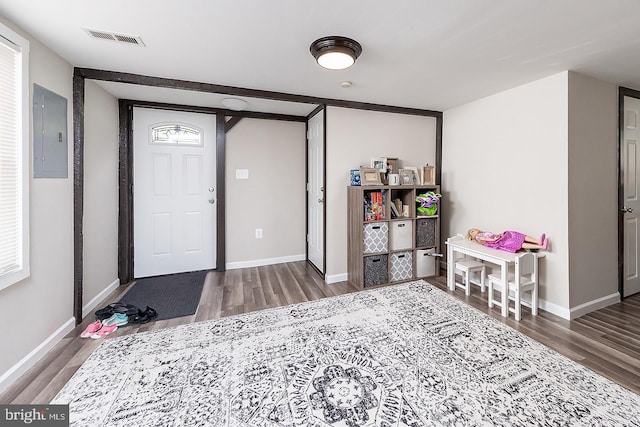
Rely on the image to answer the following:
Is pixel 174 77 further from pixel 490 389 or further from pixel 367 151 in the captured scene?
pixel 490 389

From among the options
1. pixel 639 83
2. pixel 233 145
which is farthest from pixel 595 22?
pixel 233 145

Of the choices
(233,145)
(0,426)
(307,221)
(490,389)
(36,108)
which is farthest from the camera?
(307,221)

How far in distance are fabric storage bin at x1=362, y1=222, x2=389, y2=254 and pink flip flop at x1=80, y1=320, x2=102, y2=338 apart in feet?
8.65

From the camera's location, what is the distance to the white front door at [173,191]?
3.52 metres

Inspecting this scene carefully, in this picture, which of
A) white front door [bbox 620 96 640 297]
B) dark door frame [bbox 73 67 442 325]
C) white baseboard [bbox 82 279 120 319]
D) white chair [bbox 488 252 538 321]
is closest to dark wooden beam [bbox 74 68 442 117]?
dark door frame [bbox 73 67 442 325]

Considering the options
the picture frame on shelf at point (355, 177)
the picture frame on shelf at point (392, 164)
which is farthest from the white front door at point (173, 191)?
the picture frame on shelf at point (392, 164)

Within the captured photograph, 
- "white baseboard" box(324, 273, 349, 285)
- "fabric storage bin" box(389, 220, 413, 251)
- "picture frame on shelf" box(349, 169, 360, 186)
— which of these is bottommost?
"white baseboard" box(324, 273, 349, 285)

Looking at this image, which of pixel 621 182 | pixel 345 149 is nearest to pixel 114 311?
pixel 345 149

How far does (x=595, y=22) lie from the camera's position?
5.73 feet

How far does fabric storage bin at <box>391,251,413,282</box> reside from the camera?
136 inches

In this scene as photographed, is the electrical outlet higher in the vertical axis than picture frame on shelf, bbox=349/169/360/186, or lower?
higher

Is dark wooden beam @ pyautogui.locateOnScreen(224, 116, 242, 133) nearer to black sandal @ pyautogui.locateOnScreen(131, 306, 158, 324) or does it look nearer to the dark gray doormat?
the dark gray doormat

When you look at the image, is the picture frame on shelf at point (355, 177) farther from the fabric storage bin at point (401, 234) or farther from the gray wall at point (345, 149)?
the fabric storage bin at point (401, 234)

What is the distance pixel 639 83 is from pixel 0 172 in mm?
5318
